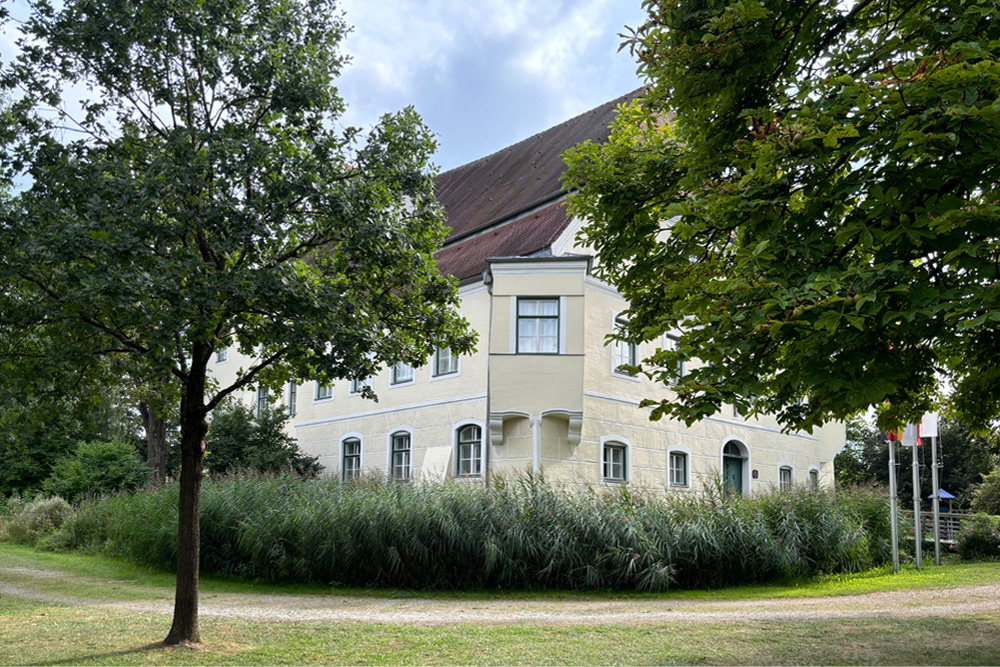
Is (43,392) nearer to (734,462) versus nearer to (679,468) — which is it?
(679,468)

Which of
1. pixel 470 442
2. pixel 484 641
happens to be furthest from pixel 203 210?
pixel 470 442

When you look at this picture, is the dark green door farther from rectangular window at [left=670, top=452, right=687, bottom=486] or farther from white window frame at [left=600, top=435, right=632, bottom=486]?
white window frame at [left=600, top=435, right=632, bottom=486]

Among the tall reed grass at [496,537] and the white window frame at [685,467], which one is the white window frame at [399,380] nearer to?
the white window frame at [685,467]

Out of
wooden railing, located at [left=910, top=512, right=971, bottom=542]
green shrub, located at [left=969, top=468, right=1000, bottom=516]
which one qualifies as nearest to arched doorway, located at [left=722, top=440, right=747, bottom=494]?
wooden railing, located at [left=910, top=512, right=971, bottom=542]

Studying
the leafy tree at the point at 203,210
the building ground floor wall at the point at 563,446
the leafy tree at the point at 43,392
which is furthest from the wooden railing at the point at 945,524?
the leafy tree at the point at 43,392

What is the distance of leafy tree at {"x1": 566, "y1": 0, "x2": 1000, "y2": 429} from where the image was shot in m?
6.00

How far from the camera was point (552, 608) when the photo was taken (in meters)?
12.0

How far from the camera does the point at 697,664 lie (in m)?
7.96

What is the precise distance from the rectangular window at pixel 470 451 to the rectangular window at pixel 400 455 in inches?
94.4

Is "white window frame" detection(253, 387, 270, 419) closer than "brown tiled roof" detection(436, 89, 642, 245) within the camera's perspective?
No

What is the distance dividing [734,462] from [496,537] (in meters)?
15.0

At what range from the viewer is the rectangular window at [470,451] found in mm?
22766

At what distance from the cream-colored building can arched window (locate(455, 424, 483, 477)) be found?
2.1 inches

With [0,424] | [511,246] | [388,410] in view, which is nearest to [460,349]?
[0,424]
